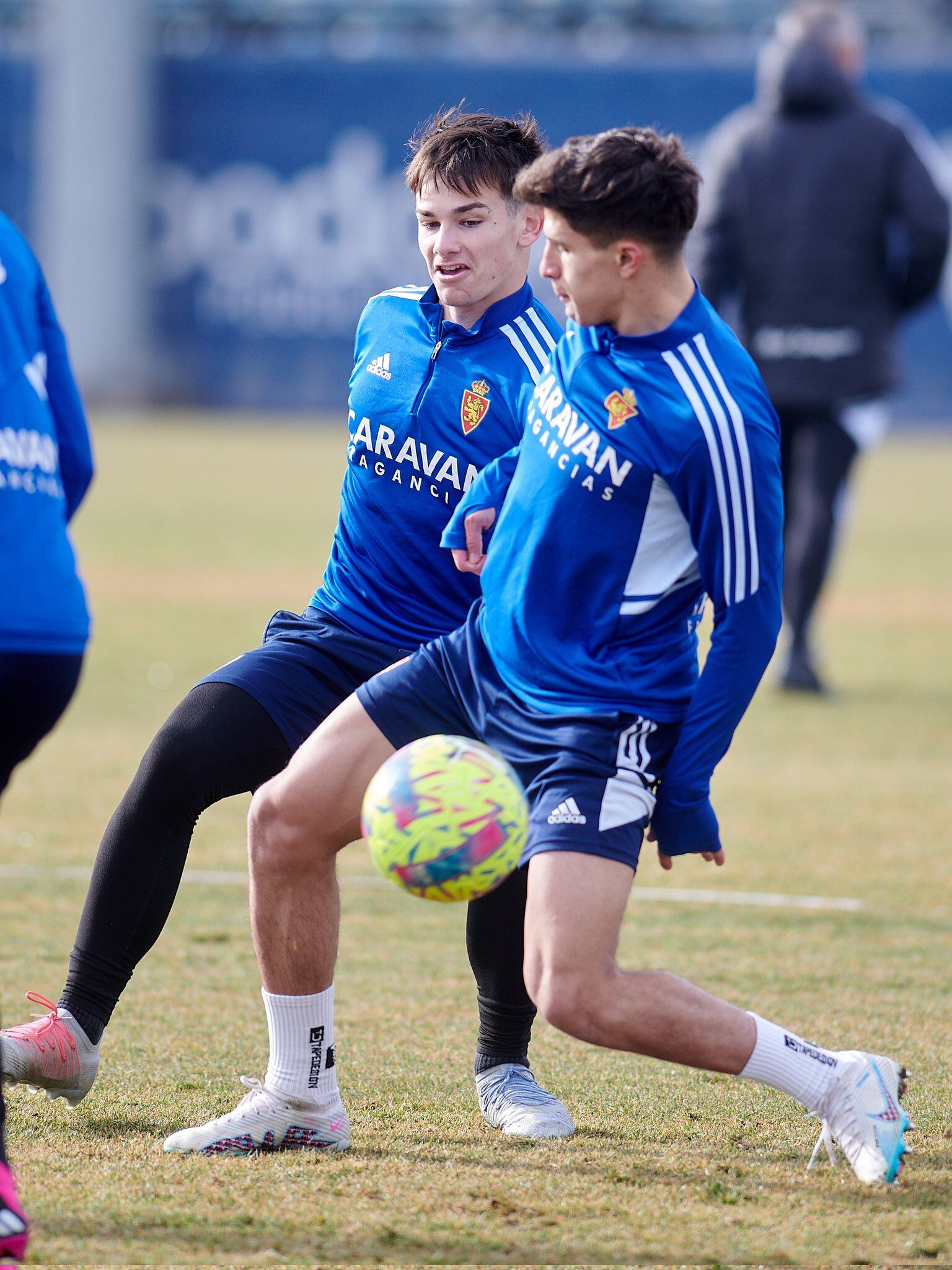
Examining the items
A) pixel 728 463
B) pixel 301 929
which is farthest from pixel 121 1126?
pixel 728 463

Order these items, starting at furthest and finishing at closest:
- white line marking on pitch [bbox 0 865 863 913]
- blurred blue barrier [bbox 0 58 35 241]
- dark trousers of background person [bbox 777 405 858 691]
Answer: blurred blue barrier [bbox 0 58 35 241] < dark trousers of background person [bbox 777 405 858 691] < white line marking on pitch [bbox 0 865 863 913]

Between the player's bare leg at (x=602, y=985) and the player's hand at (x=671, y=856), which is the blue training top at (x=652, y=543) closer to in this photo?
the player's hand at (x=671, y=856)

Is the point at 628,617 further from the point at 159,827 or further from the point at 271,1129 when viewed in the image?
the point at 271,1129

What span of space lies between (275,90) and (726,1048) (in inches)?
1197

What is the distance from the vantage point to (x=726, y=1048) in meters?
3.56

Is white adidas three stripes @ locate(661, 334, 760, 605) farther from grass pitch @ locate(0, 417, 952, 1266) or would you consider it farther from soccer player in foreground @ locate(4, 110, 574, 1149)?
grass pitch @ locate(0, 417, 952, 1266)

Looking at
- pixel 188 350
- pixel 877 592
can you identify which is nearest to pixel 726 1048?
pixel 877 592

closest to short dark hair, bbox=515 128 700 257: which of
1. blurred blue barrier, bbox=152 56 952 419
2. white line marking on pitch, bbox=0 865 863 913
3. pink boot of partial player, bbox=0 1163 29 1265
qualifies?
pink boot of partial player, bbox=0 1163 29 1265

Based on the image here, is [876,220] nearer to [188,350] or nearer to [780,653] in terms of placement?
[780,653]

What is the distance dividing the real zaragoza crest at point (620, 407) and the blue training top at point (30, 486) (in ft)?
3.46

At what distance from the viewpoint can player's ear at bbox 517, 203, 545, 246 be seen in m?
4.18

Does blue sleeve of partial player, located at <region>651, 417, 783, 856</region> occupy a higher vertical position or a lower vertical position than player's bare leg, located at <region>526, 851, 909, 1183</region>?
higher

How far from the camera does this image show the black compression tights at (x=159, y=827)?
4.04 m

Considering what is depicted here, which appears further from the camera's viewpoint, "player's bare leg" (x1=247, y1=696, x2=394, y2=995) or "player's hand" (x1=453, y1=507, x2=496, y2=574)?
"player's hand" (x1=453, y1=507, x2=496, y2=574)
